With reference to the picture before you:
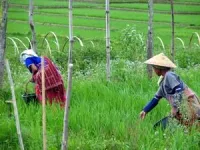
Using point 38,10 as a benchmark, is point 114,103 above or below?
below

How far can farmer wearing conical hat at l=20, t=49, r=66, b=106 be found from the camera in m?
5.63

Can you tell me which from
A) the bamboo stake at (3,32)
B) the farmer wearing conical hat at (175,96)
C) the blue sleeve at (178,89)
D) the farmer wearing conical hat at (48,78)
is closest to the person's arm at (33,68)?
the farmer wearing conical hat at (48,78)

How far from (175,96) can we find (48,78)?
5.11 ft

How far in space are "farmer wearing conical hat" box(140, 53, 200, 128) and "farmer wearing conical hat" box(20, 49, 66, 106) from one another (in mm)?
1203

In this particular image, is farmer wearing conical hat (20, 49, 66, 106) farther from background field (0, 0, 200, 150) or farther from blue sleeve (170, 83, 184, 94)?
blue sleeve (170, 83, 184, 94)

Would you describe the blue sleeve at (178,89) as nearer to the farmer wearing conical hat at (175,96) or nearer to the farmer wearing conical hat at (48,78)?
the farmer wearing conical hat at (175,96)

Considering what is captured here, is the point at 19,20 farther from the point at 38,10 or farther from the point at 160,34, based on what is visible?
the point at 160,34

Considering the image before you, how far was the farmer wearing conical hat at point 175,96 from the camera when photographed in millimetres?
4602

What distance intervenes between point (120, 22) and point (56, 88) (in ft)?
58.9

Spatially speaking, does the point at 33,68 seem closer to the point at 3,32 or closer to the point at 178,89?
the point at 3,32

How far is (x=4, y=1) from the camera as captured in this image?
544cm

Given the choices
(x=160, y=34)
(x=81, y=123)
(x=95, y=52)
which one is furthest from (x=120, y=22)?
(x=81, y=123)

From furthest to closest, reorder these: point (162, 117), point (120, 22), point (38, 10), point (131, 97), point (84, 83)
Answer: point (38, 10)
point (120, 22)
point (84, 83)
point (131, 97)
point (162, 117)

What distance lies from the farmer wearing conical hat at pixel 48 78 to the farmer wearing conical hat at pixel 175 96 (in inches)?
47.3
